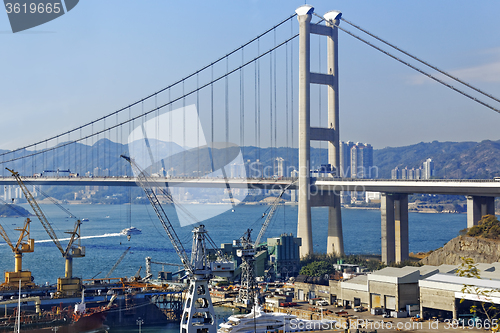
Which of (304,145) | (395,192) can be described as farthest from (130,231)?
(395,192)

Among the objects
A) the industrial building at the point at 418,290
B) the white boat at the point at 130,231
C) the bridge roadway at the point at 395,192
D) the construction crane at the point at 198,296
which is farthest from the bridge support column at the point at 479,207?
the white boat at the point at 130,231

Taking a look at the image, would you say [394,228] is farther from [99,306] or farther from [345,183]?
[99,306]

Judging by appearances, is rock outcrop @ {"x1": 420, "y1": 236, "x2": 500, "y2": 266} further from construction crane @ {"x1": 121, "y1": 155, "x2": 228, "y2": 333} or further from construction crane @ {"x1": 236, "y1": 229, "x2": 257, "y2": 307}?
construction crane @ {"x1": 121, "y1": 155, "x2": 228, "y2": 333}

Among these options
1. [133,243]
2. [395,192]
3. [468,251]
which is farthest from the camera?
[133,243]

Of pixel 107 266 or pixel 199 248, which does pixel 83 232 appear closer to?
pixel 107 266

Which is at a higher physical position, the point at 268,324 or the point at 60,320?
the point at 268,324

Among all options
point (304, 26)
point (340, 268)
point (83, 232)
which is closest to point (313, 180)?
point (340, 268)
